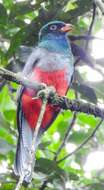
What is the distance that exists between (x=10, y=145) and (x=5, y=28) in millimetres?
826

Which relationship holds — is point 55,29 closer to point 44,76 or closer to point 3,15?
point 3,15

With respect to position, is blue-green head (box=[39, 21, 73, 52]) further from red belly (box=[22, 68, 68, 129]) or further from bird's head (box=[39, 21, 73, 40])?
red belly (box=[22, 68, 68, 129])

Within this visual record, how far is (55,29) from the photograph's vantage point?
13.6ft

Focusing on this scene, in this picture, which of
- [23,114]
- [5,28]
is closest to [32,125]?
[23,114]

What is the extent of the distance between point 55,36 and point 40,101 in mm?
795

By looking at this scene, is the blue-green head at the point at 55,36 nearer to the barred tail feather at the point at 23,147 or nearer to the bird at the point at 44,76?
the bird at the point at 44,76

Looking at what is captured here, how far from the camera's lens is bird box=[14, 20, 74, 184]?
137 inches

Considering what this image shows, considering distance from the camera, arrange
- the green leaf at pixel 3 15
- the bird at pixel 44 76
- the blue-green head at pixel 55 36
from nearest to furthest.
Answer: the bird at pixel 44 76
the green leaf at pixel 3 15
the blue-green head at pixel 55 36

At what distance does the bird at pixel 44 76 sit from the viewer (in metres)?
3.49

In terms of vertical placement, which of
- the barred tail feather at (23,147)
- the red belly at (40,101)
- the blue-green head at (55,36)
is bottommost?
the barred tail feather at (23,147)

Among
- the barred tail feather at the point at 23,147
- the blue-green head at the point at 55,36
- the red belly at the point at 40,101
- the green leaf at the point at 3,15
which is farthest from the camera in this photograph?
the blue-green head at the point at 55,36

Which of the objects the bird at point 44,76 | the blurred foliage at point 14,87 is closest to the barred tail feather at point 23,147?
the bird at point 44,76

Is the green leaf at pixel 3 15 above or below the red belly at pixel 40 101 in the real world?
above

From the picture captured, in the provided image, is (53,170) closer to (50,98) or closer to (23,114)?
(23,114)
